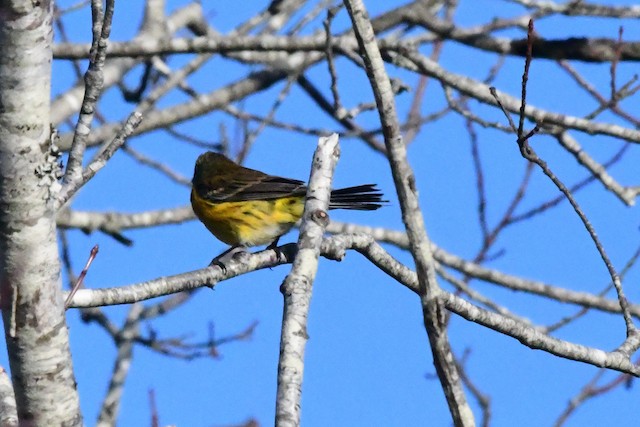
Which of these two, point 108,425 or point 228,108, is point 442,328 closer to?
point 108,425

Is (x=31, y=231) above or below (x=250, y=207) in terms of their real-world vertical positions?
below

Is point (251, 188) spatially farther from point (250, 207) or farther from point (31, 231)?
point (31, 231)

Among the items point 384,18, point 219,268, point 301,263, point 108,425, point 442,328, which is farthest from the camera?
point 384,18

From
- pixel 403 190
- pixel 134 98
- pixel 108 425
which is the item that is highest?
pixel 134 98

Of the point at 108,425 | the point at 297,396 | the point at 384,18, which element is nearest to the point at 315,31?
the point at 384,18

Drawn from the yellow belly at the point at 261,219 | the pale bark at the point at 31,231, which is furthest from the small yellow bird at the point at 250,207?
the pale bark at the point at 31,231

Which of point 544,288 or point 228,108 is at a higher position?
point 228,108

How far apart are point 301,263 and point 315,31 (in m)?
4.94

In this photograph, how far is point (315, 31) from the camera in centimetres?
810

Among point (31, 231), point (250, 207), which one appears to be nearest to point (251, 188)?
point (250, 207)

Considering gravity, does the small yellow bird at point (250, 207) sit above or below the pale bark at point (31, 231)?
above

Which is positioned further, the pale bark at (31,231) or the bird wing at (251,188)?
the bird wing at (251,188)

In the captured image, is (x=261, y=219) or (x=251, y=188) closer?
(x=261, y=219)

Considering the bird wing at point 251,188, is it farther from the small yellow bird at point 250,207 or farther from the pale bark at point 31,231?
the pale bark at point 31,231
